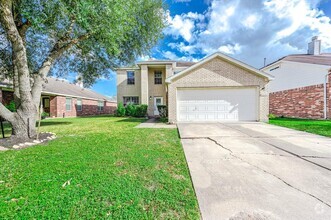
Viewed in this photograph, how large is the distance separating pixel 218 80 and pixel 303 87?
351 inches

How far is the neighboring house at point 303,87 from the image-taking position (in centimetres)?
1158

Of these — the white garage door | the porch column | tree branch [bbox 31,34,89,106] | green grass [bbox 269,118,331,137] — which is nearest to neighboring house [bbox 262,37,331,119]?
green grass [bbox 269,118,331,137]

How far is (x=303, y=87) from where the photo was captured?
13141 mm

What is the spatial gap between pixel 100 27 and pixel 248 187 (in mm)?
6907

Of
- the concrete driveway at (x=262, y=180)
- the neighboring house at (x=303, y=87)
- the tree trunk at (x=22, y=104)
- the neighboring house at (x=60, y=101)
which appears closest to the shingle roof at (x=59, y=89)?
the neighboring house at (x=60, y=101)

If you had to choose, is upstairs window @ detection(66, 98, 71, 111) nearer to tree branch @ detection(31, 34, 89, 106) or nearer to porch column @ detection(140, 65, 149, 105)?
porch column @ detection(140, 65, 149, 105)

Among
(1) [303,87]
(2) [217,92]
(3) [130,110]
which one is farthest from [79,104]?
(1) [303,87]

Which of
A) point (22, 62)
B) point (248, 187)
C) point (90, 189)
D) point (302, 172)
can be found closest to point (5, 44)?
point (22, 62)

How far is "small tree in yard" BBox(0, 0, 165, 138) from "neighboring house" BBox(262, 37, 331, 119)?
1297 centimetres

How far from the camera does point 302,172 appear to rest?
3049 millimetres

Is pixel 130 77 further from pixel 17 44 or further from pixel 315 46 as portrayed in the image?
pixel 315 46

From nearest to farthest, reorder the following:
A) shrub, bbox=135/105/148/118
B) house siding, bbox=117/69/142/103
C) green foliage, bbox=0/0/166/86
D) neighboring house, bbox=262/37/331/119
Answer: green foliage, bbox=0/0/166/86
neighboring house, bbox=262/37/331/119
shrub, bbox=135/105/148/118
house siding, bbox=117/69/142/103

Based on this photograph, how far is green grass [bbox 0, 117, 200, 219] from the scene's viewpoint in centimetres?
199

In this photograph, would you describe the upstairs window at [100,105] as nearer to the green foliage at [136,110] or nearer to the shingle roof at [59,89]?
the shingle roof at [59,89]
